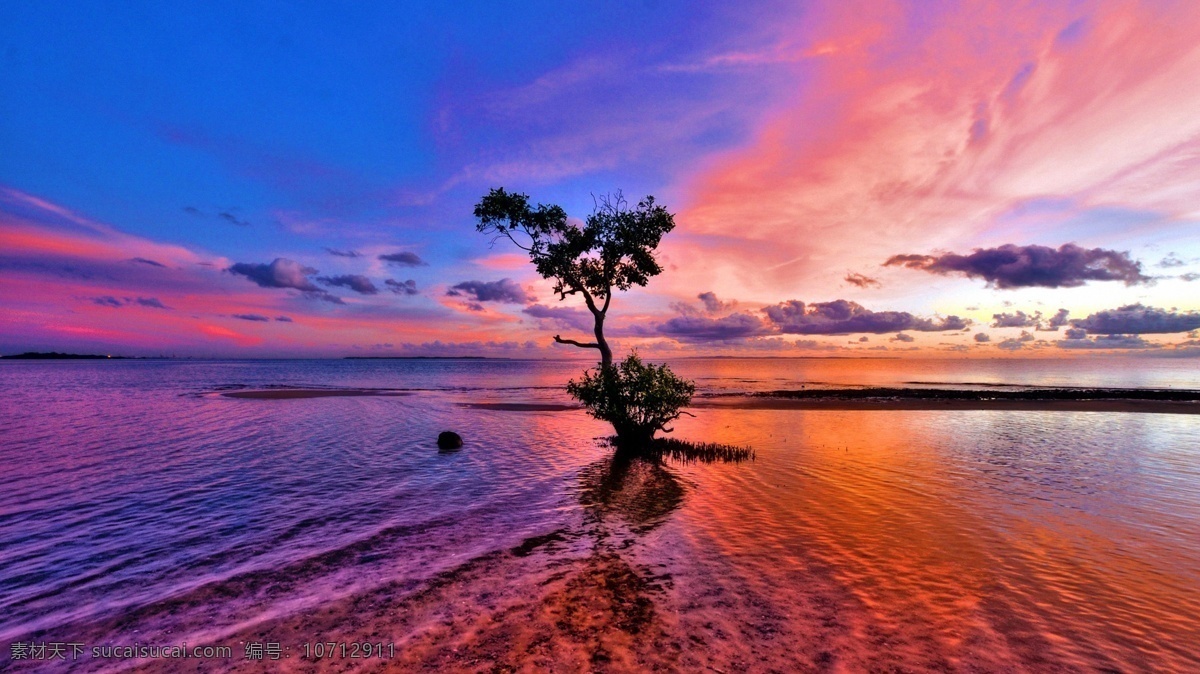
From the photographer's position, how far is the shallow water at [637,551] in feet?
28.2

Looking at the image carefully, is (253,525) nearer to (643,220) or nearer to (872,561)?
(872,561)

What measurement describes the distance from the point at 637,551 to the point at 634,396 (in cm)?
1468

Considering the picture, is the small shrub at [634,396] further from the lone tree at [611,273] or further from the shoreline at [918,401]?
the shoreline at [918,401]

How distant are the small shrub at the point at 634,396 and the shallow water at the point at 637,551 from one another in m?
2.44

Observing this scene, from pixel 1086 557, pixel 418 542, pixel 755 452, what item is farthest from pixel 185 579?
pixel 755 452

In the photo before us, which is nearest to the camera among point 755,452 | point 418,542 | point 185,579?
point 185,579

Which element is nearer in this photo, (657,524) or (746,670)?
(746,670)

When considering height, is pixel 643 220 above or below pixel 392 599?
above

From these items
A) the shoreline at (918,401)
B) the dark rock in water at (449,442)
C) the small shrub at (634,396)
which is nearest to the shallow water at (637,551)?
the dark rock in water at (449,442)

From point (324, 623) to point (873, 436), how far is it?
104 ft

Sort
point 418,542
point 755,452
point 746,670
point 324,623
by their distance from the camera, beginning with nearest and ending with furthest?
point 746,670
point 324,623
point 418,542
point 755,452

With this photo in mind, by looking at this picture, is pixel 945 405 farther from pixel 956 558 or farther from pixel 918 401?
pixel 956 558

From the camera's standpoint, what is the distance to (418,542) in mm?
13578

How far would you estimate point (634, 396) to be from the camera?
27172mm
